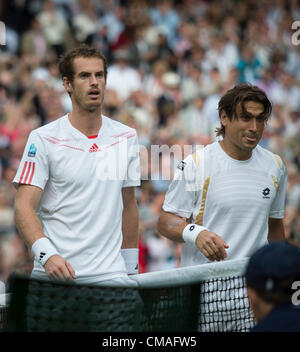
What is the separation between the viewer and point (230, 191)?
565 cm

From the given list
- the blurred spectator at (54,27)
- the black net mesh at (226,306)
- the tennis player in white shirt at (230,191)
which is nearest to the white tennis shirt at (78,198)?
the tennis player in white shirt at (230,191)

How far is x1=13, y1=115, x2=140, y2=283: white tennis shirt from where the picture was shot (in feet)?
16.7

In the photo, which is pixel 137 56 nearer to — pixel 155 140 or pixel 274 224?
pixel 155 140

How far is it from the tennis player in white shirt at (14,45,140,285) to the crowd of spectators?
5.63 m

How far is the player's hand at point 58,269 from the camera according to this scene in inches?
183

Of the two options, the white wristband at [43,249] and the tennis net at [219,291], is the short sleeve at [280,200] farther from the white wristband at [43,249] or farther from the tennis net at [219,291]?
the white wristband at [43,249]

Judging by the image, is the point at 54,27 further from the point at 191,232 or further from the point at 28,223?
the point at 28,223

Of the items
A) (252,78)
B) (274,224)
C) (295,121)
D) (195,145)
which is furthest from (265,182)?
(252,78)

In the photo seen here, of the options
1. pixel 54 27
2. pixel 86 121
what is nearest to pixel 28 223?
pixel 86 121

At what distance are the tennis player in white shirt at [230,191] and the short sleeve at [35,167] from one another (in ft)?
3.24

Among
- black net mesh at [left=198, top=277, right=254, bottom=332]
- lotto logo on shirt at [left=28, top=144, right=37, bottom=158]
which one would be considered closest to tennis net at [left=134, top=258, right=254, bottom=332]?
black net mesh at [left=198, top=277, right=254, bottom=332]

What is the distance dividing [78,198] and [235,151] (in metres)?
1.30

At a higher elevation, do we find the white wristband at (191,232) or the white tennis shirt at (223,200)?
the white tennis shirt at (223,200)

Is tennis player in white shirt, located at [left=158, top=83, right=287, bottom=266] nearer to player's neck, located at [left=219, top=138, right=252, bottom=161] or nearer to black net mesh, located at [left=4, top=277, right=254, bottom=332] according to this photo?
player's neck, located at [left=219, top=138, right=252, bottom=161]
